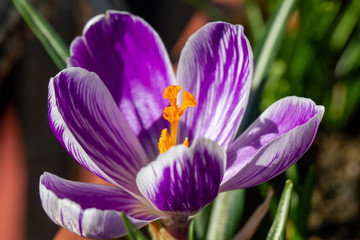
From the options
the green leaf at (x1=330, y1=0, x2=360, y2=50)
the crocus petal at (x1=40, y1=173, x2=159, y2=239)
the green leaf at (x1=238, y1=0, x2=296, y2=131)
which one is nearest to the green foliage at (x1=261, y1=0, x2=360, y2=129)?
the green leaf at (x1=330, y1=0, x2=360, y2=50)

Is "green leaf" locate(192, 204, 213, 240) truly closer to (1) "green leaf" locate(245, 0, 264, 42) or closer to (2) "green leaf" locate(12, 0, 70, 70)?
(2) "green leaf" locate(12, 0, 70, 70)

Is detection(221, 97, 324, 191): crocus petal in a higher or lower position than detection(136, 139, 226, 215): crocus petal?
lower

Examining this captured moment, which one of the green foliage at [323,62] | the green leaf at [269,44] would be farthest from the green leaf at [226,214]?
the green foliage at [323,62]

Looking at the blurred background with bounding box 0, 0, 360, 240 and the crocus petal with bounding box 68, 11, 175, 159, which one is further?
the blurred background with bounding box 0, 0, 360, 240

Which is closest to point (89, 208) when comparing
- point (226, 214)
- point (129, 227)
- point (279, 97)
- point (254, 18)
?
point (129, 227)

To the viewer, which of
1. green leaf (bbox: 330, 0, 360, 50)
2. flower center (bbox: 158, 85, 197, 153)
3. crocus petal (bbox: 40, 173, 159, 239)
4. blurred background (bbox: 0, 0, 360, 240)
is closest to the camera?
crocus petal (bbox: 40, 173, 159, 239)

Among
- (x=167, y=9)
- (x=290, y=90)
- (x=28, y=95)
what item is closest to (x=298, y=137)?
(x=290, y=90)

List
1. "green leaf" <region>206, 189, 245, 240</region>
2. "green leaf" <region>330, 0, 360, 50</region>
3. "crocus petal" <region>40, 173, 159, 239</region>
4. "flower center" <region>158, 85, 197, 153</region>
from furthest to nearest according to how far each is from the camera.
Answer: "green leaf" <region>330, 0, 360, 50</region>, "green leaf" <region>206, 189, 245, 240</region>, "flower center" <region>158, 85, 197, 153</region>, "crocus petal" <region>40, 173, 159, 239</region>

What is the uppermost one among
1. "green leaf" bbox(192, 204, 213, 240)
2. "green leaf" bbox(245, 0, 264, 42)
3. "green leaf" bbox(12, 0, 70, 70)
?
"green leaf" bbox(12, 0, 70, 70)
